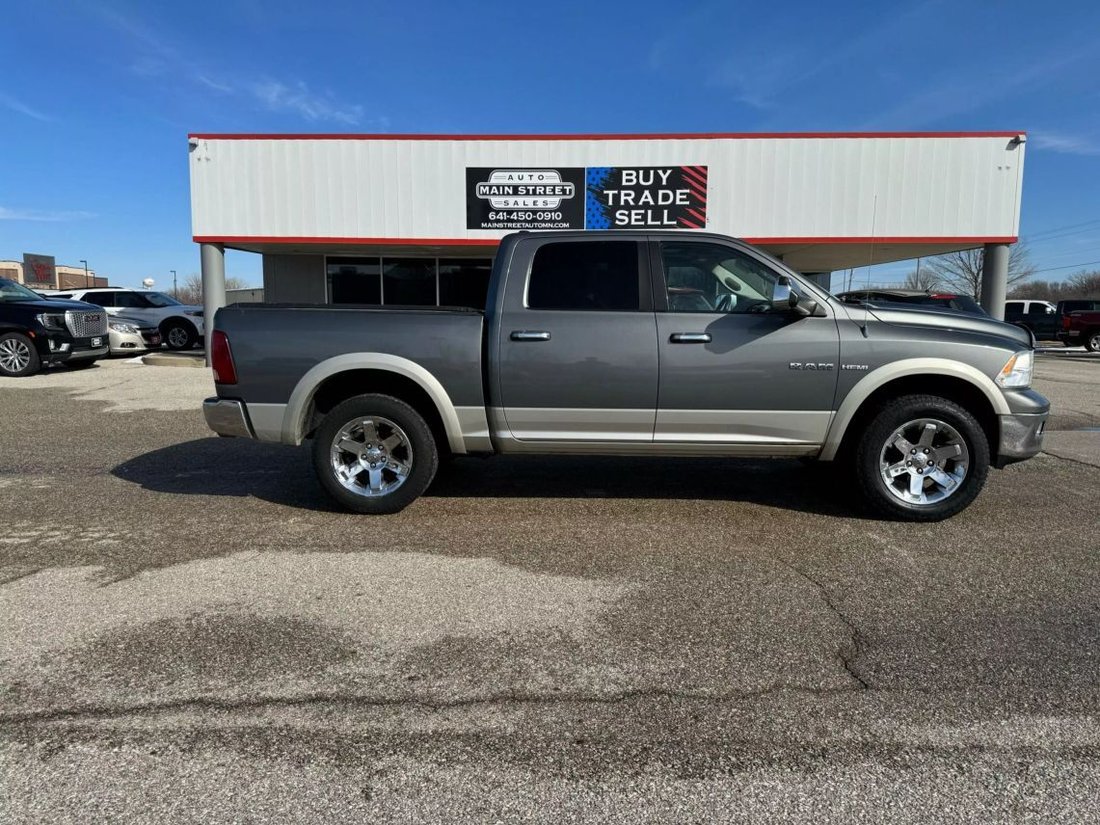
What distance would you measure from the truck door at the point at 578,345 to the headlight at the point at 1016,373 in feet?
7.52

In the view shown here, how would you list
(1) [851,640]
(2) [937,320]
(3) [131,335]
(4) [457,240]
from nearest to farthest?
(1) [851,640], (2) [937,320], (4) [457,240], (3) [131,335]

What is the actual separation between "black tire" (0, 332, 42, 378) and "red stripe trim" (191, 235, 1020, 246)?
3.55 m

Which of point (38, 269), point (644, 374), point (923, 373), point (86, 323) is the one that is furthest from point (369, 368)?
point (38, 269)

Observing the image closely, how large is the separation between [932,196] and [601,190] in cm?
639

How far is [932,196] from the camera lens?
14414 millimetres

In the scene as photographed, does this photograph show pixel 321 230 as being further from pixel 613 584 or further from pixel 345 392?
pixel 613 584

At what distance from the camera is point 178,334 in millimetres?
19984

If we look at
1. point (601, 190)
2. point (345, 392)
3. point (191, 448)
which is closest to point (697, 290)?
point (345, 392)

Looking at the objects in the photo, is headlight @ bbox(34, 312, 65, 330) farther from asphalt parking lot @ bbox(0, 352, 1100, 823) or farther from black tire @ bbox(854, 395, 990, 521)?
black tire @ bbox(854, 395, 990, 521)

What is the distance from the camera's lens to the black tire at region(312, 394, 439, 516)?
203 inches

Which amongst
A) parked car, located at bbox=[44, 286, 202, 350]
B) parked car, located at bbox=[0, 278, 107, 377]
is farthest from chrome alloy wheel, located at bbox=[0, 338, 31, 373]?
parked car, located at bbox=[44, 286, 202, 350]

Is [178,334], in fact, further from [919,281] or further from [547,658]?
[919,281]

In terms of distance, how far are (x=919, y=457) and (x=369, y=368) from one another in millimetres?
3782

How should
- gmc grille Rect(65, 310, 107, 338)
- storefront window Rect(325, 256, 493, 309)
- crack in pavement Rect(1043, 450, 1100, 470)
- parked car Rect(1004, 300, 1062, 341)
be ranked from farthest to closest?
parked car Rect(1004, 300, 1062, 341) < storefront window Rect(325, 256, 493, 309) < gmc grille Rect(65, 310, 107, 338) < crack in pavement Rect(1043, 450, 1100, 470)
